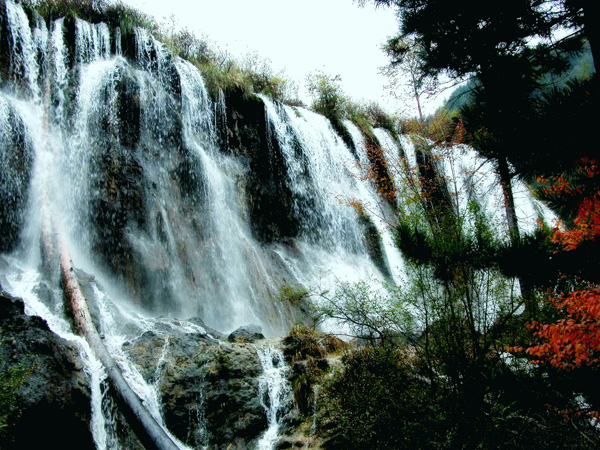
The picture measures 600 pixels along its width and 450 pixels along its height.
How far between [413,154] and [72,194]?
1484 centimetres

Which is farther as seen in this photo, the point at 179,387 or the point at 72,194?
the point at 72,194

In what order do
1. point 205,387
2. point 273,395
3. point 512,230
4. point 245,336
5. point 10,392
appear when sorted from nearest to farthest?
point 10,392, point 512,230, point 205,387, point 273,395, point 245,336

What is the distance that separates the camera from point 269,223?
44.5ft

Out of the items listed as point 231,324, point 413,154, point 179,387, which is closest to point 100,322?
point 179,387

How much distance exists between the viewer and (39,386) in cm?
394

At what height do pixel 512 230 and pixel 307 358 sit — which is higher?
pixel 512 230

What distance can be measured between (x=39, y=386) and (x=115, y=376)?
913 millimetres

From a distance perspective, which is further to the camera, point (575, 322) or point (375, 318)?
point (375, 318)

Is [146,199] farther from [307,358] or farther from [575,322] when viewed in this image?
[575,322]

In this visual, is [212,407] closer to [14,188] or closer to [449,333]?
[449,333]

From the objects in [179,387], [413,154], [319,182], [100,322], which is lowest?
[179,387]

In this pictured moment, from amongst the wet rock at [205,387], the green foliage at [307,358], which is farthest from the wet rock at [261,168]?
the wet rock at [205,387]

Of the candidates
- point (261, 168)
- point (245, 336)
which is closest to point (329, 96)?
point (261, 168)

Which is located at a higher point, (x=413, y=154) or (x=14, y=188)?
(x=413, y=154)
